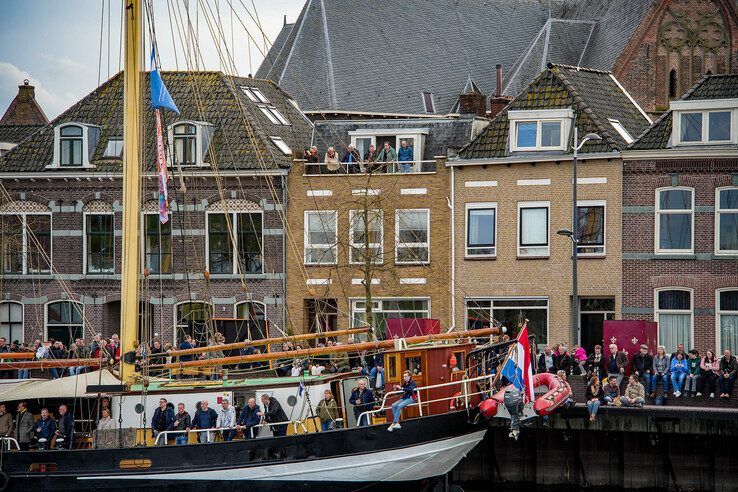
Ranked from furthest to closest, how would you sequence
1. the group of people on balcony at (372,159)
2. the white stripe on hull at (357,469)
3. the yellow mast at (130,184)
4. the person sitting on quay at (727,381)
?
the group of people on balcony at (372,159) < the person sitting on quay at (727,381) < the yellow mast at (130,184) < the white stripe on hull at (357,469)

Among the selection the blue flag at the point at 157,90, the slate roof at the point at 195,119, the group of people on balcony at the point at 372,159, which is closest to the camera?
the blue flag at the point at 157,90

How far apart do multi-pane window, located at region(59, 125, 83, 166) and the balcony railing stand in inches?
317

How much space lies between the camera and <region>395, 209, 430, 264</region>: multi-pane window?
4509cm

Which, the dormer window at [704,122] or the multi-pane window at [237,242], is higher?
the dormer window at [704,122]

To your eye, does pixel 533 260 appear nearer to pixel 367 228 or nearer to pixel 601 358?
pixel 367 228

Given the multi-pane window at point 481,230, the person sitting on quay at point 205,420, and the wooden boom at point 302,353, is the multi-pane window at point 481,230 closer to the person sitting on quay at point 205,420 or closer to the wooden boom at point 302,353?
the wooden boom at point 302,353

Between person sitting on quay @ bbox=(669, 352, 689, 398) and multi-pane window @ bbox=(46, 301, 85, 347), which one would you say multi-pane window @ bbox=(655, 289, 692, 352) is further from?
multi-pane window @ bbox=(46, 301, 85, 347)

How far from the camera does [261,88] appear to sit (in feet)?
171

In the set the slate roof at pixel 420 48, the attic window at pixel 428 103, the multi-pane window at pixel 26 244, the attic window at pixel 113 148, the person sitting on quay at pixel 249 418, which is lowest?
the person sitting on quay at pixel 249 418

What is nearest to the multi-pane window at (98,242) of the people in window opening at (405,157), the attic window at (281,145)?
the attic window at (281,145)

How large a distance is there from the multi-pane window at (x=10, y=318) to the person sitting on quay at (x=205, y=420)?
67.7ft

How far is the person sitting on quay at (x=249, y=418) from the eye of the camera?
1134 inches

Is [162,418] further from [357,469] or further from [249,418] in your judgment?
[357,469]

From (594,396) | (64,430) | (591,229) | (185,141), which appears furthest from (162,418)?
(185,141)
